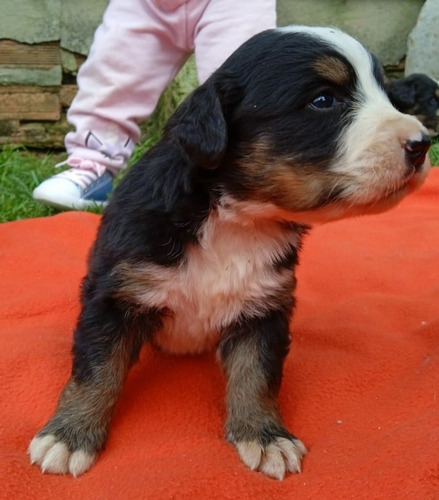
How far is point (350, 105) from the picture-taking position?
2068mm

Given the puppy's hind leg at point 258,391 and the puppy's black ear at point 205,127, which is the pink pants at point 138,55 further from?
the puppy's hind leg at point 258,391

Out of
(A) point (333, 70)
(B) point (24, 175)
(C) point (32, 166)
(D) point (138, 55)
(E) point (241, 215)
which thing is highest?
(A) point (333, 70)

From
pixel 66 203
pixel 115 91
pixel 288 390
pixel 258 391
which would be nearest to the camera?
pixel 258 391

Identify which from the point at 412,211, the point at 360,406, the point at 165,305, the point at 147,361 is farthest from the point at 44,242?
the point at 412,211

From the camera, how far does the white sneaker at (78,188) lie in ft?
14.5

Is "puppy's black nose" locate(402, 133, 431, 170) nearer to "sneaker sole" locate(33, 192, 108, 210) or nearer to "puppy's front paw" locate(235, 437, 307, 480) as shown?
"puppy's front paw" locate(235, 437, 307, 480)

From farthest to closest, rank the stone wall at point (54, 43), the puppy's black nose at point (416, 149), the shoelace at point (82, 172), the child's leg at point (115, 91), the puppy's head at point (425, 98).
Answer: the stone wall at point (54, 43)
the puppy's head at point (425, 98)
the shoelace at point (82, 172)
the child's leg at point (115, 91)
the puppy's black nose at point (416, 149)

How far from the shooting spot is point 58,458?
81.6 inches

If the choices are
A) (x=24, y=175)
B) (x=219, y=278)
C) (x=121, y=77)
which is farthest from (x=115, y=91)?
(x=219, y=278)

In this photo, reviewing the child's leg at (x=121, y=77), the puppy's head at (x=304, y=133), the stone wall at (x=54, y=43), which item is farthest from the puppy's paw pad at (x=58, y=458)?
the stone wall at (x=54, y=43)

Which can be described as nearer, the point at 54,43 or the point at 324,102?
the point at 324,102

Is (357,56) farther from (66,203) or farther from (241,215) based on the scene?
(66,203)

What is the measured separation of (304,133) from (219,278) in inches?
20.7

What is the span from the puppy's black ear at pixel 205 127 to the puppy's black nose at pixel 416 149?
50 centimetres
